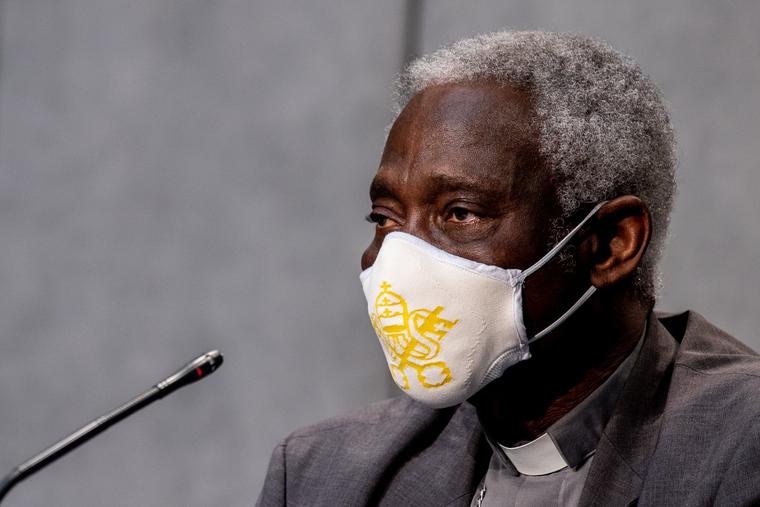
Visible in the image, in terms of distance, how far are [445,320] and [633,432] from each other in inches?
15.0

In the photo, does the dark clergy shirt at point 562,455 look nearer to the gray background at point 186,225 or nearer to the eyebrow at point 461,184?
the eyebrow at point 461,184

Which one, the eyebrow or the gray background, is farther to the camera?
the gray background

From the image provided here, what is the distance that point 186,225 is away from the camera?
10.8 ft

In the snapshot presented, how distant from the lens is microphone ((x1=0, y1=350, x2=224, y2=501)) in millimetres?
1734

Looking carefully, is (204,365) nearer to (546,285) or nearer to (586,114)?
(546,285)

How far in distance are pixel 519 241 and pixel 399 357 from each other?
0.91ft

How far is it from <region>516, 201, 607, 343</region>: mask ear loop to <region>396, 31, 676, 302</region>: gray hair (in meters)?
0.01

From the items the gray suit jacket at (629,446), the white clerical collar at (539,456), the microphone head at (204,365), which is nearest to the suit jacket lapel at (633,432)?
the gray suit jacket at (629,446)

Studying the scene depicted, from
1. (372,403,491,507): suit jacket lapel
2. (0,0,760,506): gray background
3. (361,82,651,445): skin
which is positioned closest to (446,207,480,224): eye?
(361,82,651,445): skin

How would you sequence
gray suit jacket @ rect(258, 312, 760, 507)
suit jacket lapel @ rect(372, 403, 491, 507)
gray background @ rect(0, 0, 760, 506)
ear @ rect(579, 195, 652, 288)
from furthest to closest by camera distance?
gray background @ rect(0, 0, 760, 506), suit jacket lapel @ rect(372, 403, 491, 507), ear @ rect(579, 195, 652, 288), gray suit jacket @ rect(258, 312, 760, 507)

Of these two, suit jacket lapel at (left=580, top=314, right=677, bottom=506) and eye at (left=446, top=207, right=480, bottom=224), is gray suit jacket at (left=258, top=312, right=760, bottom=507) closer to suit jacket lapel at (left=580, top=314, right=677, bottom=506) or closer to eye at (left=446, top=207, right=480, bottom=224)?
suit jacket lapel at (left=580, top=314, right=677, bottom=506)

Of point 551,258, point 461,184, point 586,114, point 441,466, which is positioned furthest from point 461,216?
point 441,466

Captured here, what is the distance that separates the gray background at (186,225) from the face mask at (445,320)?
1.54m

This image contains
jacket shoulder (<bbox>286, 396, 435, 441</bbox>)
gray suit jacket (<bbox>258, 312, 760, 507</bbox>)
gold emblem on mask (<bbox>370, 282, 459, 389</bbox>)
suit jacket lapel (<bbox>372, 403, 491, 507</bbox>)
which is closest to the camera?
gray suit jacket (<bbox>258, 312, 760, 507</bbox>)
